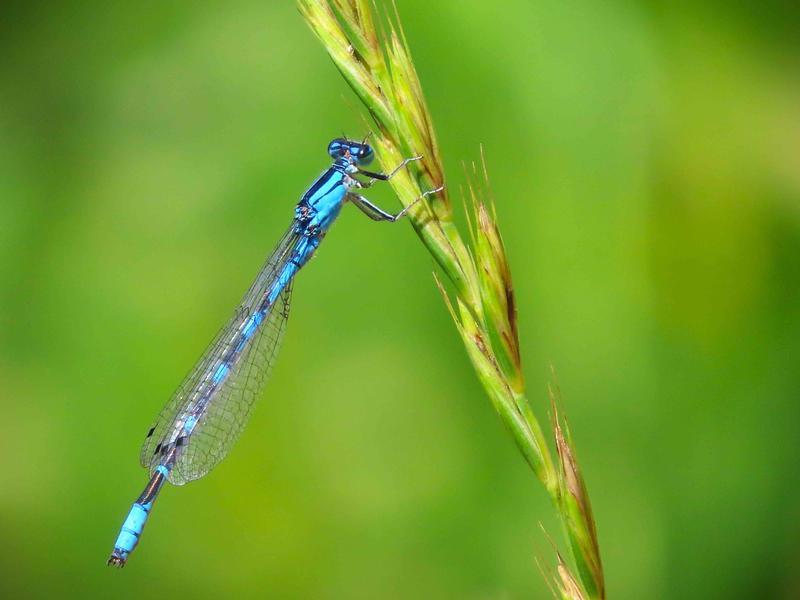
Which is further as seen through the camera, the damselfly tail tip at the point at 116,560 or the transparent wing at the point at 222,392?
the transparent wing at the point at 222,392

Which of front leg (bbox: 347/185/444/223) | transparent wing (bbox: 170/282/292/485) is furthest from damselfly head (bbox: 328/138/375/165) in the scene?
transparent wing (bbox: 170/282/292/485)

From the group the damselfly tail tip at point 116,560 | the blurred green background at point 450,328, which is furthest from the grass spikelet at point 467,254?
the damselfly tail tip at point 116,560

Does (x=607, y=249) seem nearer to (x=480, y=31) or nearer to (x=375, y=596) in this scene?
(x=480, y=31)

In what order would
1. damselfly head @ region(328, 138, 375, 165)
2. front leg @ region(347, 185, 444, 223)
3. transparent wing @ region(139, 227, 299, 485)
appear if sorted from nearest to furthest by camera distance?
front leg @ region(347, 185, 444, 223) → damselfly head @ region(328, 138, 375, 165) → transparent wing @ region(139, 227, 299, 485)

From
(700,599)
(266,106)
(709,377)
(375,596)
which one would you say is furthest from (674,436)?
(266,106)

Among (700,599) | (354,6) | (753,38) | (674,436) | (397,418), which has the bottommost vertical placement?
(700,599)

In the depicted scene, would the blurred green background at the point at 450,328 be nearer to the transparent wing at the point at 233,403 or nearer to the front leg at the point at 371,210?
the transparent wing at the point at 233,403

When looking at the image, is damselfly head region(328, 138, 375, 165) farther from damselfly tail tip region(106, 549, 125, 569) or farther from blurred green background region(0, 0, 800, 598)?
damselfly tail tip region(106, 549, 125, 569)
